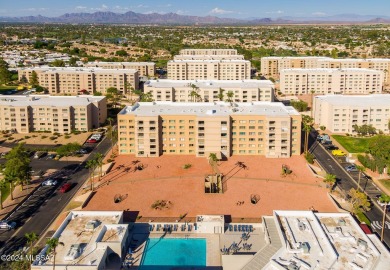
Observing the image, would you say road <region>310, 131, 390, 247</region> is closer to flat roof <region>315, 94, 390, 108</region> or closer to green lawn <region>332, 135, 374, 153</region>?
green lawn <region>332, 135, 374, 153</region>

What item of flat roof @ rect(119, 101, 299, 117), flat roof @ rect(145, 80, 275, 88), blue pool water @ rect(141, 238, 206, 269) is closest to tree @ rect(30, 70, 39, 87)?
flat roof @ rect(145, 80, 275, 88)

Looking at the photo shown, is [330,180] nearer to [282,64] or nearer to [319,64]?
[319,64]

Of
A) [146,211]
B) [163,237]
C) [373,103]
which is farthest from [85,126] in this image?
[373,103]

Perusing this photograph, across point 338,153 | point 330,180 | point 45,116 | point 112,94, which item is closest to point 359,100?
point 338,153

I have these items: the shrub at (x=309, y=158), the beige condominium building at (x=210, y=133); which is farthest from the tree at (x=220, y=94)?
the shrub at (x=309, y=158)

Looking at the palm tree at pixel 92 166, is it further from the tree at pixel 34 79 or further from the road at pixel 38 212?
the tree at pixel 34 79
